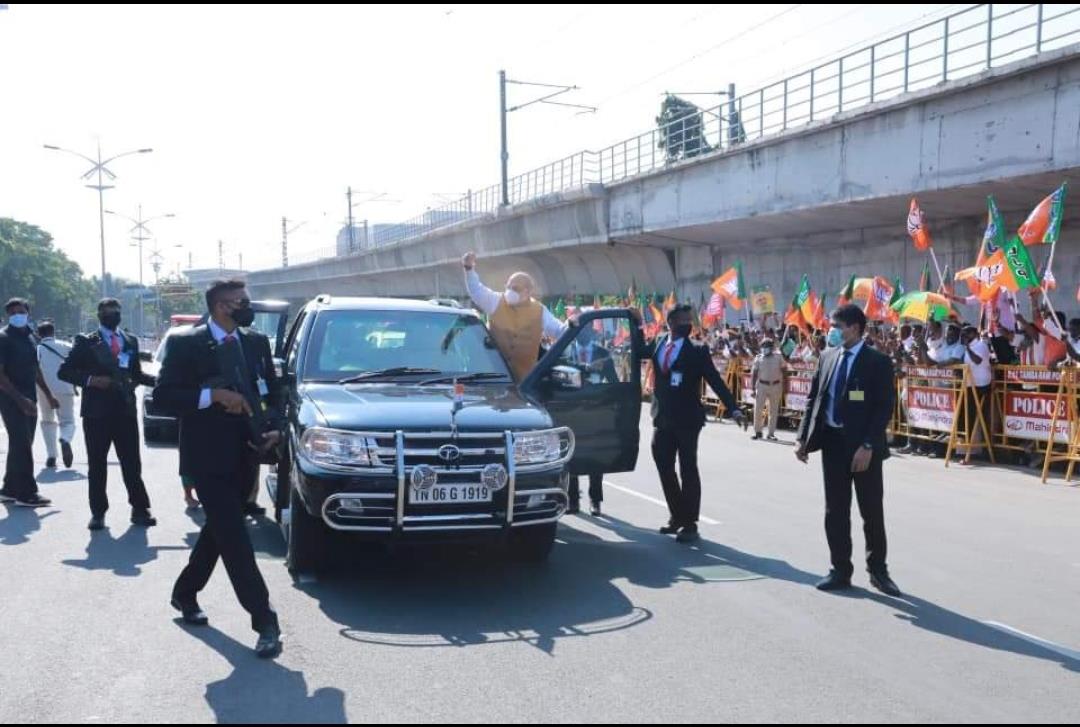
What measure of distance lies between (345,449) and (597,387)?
281 centimetres

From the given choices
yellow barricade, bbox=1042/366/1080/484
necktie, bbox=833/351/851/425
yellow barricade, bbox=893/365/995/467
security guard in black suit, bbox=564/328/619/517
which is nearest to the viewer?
necktie, bbox=833/351/851/425

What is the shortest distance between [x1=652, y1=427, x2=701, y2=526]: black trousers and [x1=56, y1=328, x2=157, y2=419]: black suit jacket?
4385 millimetres

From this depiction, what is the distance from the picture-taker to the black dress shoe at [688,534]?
331 inches

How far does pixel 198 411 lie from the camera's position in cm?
561

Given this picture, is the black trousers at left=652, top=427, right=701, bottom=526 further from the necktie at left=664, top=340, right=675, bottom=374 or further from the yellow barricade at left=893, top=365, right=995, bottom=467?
the yellow barricade at left=893, top=365, right=995, bottom=467

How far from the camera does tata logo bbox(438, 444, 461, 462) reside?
21.0 feet

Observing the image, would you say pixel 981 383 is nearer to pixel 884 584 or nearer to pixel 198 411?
pixel 884 584

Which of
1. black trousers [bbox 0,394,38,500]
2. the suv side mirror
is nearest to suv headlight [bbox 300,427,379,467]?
the suv side mirror

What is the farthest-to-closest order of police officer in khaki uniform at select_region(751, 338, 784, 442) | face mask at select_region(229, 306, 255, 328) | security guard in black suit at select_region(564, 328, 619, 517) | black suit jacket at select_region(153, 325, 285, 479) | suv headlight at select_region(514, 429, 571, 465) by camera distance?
police officer in khaki uniform at select_region(751, 338, 784, 442) < security guard in black suit at select_region(564, 328, 619, 517) < suv headlight at select_region(514, 429, 571, 465) < face mask at select_region(229, 306, 255, 328) < black suit jacket at select_region(153, 325, 285, 479)

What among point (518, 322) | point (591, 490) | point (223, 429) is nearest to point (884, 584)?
point (591, 490)

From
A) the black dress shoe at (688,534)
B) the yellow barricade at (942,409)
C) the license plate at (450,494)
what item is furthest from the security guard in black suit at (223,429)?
the yellow barricade at (942,409)

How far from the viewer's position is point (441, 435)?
640 cm

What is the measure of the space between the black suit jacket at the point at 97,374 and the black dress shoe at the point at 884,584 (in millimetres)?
5998

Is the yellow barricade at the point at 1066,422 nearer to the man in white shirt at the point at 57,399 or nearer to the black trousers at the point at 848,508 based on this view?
the black trousers at the point at 848,508
